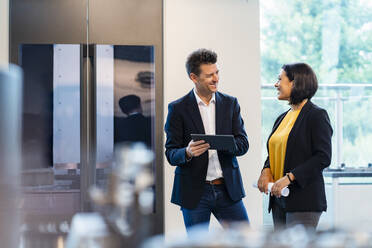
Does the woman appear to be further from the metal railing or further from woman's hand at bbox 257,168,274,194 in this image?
the metal railing

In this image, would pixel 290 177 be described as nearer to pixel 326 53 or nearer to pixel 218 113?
pixel 218 113

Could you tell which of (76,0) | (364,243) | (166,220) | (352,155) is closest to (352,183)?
(352,155)

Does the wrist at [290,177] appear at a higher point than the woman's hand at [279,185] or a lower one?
higher

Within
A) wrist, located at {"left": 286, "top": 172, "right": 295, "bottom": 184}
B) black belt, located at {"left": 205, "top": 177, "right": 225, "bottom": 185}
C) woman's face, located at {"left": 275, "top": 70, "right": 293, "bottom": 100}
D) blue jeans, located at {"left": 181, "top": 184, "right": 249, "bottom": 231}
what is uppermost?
woman's face, located at {"left": 275, "top": 70, "right": 293, "bottom": 100}

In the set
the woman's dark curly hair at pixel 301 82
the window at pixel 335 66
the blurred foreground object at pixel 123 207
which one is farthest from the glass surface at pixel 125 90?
the blurred foreground object at pixel 123 207

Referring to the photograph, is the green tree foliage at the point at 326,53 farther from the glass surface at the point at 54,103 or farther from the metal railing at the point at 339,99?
the glass surface at the point at 54,103

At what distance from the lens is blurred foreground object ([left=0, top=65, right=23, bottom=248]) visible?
478mm

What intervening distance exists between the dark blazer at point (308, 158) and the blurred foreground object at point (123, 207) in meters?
2.22

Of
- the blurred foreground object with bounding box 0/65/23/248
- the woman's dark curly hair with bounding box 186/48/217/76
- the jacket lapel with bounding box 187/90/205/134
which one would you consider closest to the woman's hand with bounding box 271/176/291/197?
the jacket lapel with bounding box 187/90/205/134

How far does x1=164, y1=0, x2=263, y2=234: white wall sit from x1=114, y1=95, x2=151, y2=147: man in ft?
0.75

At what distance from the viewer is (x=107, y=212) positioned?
1.71 feet

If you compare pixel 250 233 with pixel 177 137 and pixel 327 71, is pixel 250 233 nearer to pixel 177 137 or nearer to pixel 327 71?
pixel 177 137

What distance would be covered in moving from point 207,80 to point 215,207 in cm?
72

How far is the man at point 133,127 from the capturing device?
432 centimetres
